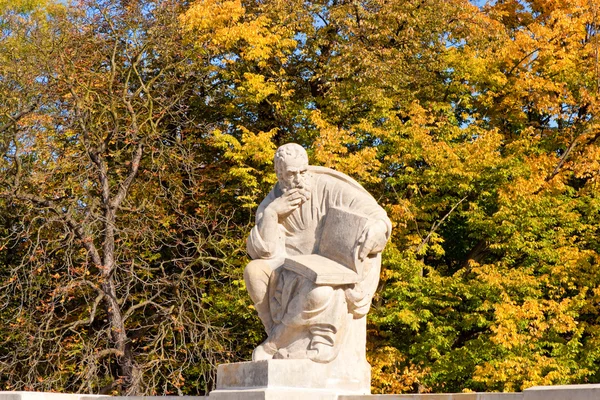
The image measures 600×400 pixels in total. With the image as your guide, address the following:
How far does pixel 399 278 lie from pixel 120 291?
517 centimetres

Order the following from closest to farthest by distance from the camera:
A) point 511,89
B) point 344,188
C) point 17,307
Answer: point 344,188 < point 17,307 < point 511,89

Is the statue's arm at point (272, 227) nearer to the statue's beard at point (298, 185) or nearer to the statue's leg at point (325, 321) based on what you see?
the statue's beard at point (298, 185)

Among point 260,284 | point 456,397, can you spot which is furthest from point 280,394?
point 456,397

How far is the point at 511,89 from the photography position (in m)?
21.7

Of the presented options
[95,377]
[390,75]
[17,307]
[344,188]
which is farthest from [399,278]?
[344,188]

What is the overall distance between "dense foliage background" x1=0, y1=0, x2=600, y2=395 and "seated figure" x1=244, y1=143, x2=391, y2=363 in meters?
8.10

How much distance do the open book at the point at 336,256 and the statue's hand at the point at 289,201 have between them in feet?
0.86

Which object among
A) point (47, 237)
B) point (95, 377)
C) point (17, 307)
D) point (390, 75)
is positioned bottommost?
point (95, 377)

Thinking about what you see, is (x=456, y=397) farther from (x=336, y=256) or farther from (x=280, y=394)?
(x=336, y=256)

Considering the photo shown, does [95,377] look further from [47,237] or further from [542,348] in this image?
[542,348]

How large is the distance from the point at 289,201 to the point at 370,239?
2.67 feet

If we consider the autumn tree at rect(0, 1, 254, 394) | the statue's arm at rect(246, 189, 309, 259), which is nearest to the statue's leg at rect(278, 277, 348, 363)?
the statue's arm at rect(246, 189, 309, 259)

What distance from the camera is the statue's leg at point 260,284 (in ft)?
28.0

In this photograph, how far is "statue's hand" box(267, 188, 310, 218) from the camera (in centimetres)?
881
